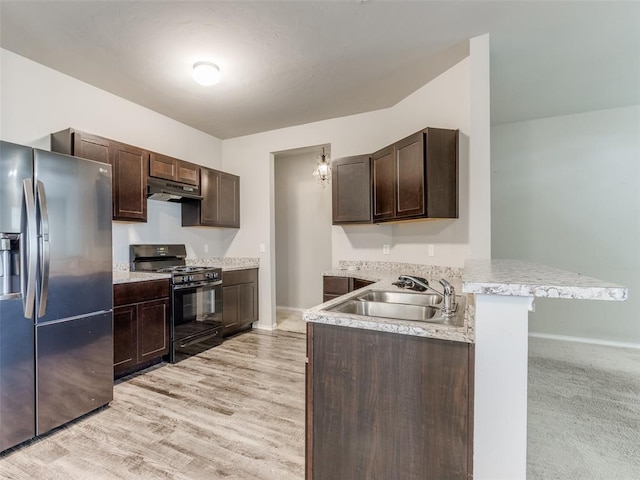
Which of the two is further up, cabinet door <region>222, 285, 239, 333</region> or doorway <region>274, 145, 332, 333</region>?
doorway <region>274, 145, 332, 333</region>

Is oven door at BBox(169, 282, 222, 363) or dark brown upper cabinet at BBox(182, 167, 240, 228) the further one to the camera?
dark brown upper cabinet at BBox(182, 167, 240, 228)

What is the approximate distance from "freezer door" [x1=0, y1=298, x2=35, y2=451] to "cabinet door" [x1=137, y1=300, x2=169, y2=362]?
96 cm

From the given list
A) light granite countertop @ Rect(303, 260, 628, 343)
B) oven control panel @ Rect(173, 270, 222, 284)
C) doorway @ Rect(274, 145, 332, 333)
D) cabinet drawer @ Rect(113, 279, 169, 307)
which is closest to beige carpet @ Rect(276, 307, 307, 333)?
doorway @ Rect(274, 145, 332, 333)

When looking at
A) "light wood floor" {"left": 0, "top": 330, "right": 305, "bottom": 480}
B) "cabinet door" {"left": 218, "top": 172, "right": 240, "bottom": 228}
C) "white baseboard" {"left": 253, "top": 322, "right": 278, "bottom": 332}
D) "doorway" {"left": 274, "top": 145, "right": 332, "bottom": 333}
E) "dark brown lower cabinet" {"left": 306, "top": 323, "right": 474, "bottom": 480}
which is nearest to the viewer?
"dark brown lower cabinet" {"left": 306, "top": 323, "right": 474, "bottom": 480}

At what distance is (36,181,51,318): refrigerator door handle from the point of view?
6.40ft

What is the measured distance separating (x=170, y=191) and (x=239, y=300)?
166 centimetres

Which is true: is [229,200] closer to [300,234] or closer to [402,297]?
[300,234]

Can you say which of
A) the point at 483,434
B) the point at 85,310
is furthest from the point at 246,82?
the point at 483,434

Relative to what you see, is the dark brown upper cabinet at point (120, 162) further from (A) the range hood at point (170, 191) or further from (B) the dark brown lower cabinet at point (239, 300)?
(B) the dark brown lower cabinet at point (239, 300)

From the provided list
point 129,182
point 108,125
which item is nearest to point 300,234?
point 129,182

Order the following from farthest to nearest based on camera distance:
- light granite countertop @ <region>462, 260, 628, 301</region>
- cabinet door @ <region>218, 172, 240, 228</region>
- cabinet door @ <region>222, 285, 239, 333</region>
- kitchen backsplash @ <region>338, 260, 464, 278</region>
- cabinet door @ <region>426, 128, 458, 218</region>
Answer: cabinet door @ <region>218, 172, 240, 228</region>, cabinet door @ <region>222, 285, 239, 333</region>, kitchen backsplash @ <region>338, 260, 464, 278</region>, cabinet door @ <region>426, 128, 458, 218</region>, light granite countertop @ <region>462, 260, 628, 301</region>

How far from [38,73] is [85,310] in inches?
86.7

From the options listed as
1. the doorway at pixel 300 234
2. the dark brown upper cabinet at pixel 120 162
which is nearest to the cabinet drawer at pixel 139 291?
the dark brown upper cabinet at pixel 120 162

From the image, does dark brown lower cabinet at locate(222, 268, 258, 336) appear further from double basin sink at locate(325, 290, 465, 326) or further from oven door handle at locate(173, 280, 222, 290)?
double basin sink at locate(325, 290, 465, 326)
